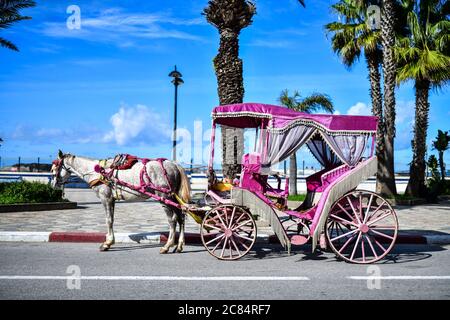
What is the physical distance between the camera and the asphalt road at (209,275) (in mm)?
A: 5609

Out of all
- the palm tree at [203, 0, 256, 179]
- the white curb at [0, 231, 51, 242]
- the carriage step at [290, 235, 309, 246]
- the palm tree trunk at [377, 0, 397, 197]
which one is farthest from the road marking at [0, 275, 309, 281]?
the palm tree trunk at [377, 0, 397, 197]

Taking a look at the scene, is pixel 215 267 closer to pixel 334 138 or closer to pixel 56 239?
pixel 334 138

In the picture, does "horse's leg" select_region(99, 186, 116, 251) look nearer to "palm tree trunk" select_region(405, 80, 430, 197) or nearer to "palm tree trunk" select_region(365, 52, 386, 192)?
"palm tree trunk" select_region(365, 52, 386, 192)

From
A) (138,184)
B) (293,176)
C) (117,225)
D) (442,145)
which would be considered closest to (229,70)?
(117,225)

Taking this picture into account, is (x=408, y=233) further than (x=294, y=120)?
Yes

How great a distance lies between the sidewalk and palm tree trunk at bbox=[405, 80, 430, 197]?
319 inches

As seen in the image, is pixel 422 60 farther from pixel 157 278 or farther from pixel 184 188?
pixel 157 278

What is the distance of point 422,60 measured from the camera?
22609 mm

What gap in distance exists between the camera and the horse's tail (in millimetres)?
8719

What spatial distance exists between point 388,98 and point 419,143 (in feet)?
15.6
